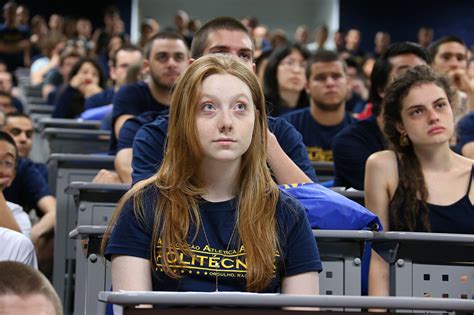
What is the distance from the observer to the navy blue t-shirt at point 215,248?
106 inches

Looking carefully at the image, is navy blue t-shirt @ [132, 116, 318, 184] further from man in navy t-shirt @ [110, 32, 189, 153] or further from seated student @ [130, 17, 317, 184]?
man in navy t-shirt @ [110, 32, 189, 153]

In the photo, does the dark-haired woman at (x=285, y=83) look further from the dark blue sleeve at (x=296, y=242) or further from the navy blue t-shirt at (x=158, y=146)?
the dark blue sleeve at (x=296, y=242)

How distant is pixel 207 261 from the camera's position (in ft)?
8.82

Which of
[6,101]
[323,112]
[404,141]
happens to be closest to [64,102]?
[6,101]

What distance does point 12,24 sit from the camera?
13.6m

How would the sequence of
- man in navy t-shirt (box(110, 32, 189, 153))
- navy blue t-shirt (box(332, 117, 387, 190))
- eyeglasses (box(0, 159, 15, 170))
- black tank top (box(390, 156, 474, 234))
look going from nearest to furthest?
1. black tank top (box(390, 156, 474, 234))
2. navy blue t-shirt (box(332, 117, 387, 190))
3. eyeglasses (box(0, 159, 15, 170))
4. man in navy t-shirt (box(110, 32, 189, 153))

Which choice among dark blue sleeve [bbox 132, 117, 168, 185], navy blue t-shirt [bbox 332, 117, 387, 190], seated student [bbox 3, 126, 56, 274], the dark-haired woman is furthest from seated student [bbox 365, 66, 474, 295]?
the dark-haired woman

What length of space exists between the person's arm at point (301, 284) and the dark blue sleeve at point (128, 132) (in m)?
1.92

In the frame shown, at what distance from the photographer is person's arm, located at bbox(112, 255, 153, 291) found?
105 inches

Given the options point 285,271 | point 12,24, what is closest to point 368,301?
point 285,271

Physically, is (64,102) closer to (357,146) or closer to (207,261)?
(357,146)

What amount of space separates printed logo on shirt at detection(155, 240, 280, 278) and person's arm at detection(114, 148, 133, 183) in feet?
6.06

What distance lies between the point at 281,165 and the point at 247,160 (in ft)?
2.00

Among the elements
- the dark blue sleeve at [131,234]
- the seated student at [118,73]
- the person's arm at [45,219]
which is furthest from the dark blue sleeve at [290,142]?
the seated student at [118,73]
